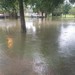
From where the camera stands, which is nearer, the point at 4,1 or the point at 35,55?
the point at 35,55

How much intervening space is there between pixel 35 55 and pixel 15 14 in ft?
149

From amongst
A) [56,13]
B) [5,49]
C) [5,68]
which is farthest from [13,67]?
[56,13]

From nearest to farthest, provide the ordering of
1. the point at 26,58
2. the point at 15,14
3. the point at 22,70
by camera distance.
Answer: the point at 22,70 < the point at 26,58 < the point at 15,14

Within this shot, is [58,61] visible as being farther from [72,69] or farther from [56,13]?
[56,13]

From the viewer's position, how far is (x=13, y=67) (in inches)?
263

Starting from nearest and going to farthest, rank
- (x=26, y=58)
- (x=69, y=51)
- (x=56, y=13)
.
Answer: (x=26, y=58) → (x=69, y=51) → (x=56, y=13)

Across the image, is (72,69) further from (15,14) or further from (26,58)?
(15,14)

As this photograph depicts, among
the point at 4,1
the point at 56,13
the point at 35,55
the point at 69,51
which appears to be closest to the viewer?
the point at 35,55

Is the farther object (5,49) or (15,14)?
(15,14)

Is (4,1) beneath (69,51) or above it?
above

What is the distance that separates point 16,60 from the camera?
24.9ft

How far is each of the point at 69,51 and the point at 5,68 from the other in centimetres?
375

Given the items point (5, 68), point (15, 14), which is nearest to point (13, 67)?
point (5, 68)

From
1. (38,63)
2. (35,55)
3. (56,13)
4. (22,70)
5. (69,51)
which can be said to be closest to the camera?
(22,70)
